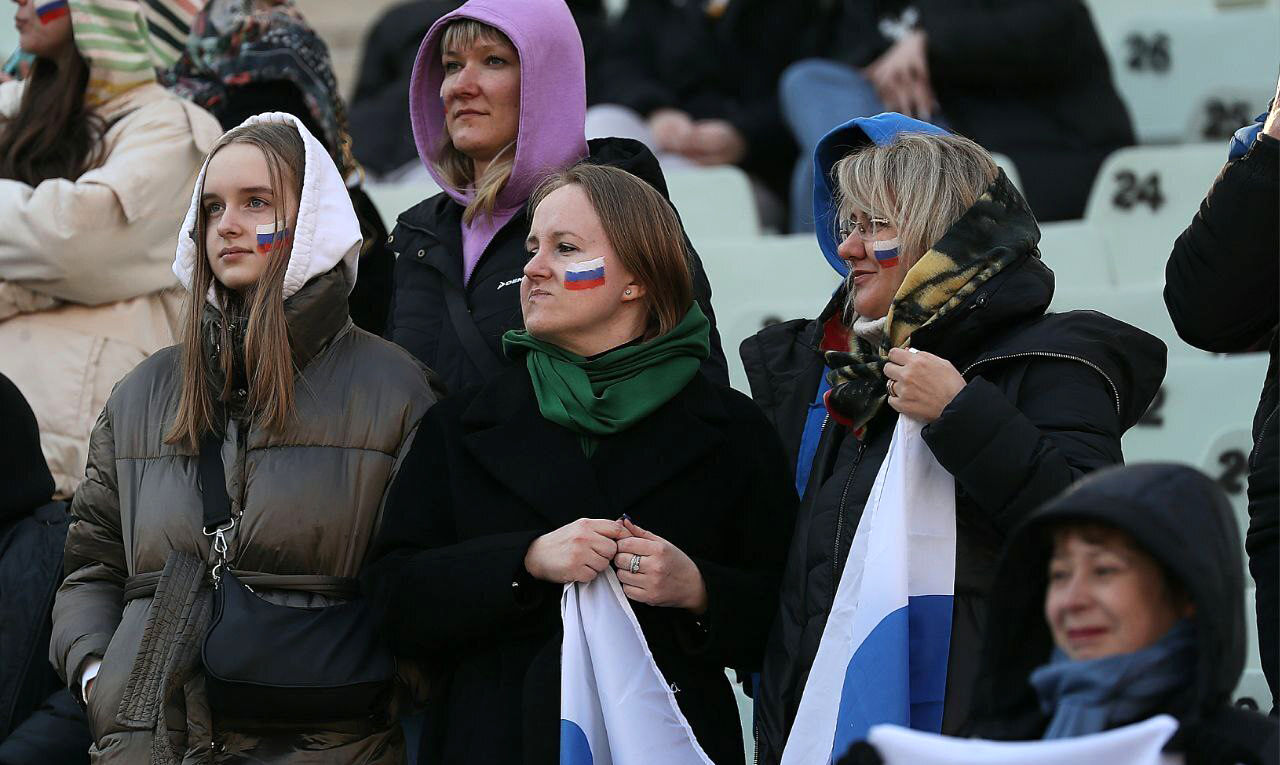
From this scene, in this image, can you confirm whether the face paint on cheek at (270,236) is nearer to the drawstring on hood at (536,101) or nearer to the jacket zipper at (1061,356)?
the drawstring on hood at (536,101)

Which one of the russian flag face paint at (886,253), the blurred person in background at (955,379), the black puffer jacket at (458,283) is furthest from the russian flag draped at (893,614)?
the black puffer jacket at (458,283)

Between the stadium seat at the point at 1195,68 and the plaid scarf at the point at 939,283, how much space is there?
4413 millimetres

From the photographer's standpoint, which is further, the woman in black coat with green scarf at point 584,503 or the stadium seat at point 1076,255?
the stadium seat at point 1076,255

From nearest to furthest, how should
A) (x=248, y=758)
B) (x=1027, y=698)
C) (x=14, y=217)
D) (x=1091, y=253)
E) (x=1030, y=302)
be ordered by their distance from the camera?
1. (x=1027, y=698)
2. (x=1030, y=302)
3. (x=248, y=758)
4. (x=14, y=217)
5. (x=1091, y=253)

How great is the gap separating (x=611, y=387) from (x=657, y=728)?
660 millimetres

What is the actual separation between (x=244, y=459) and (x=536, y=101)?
1.17m

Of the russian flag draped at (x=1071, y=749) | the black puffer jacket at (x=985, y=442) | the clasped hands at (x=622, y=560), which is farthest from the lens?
the clasped hands at (x=622, y=560)

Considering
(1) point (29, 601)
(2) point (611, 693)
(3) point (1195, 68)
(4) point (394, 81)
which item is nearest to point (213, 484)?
(1) point (29, 601)

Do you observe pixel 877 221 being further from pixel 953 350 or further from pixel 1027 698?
pixel 1027 698

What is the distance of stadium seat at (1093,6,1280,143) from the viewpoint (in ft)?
25.2

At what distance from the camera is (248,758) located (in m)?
3.68

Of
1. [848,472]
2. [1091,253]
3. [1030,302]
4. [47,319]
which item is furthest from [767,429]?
[1091,253]

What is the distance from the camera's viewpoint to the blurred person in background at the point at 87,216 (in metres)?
4.71

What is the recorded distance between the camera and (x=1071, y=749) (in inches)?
99.2
